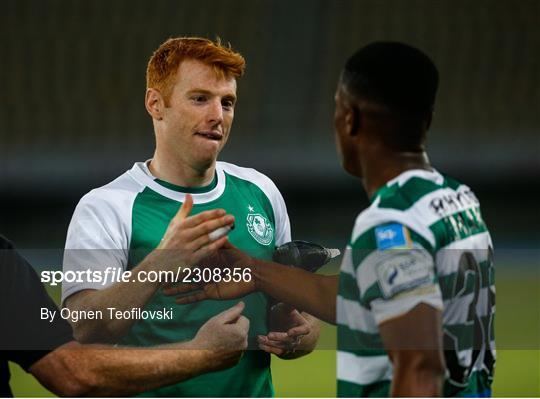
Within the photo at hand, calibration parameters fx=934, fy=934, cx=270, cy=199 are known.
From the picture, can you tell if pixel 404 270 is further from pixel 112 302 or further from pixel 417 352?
pixel 112 302

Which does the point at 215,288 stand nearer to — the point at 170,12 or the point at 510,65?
the point at 170,12

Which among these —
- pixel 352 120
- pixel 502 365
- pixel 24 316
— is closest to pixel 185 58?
pixel 24 316

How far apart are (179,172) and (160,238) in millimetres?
315

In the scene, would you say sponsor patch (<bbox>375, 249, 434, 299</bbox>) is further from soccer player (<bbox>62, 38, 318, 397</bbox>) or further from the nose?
the nose

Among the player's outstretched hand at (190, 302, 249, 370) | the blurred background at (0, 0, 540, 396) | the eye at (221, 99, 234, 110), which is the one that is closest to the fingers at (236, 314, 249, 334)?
the player's outstretched hand at (190, 302, 249, 370)

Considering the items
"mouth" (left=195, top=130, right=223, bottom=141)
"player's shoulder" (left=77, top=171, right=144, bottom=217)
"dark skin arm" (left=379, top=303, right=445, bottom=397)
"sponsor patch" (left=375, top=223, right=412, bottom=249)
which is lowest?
"dark skin arm" (left=379, top=303, right=445, bottom=397)

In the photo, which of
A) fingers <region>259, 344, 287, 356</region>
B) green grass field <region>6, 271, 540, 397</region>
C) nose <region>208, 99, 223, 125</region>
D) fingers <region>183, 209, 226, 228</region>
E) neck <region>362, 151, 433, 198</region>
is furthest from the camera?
green grass field <region>6, 271, 540, 397</region>

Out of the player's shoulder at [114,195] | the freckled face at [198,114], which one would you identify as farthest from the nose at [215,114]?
the player's shoulder at [114,195]

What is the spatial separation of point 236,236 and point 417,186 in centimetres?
128

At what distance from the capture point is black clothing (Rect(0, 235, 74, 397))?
9.82 ft

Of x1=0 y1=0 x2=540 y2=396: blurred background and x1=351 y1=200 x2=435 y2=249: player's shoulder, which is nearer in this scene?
x1=351 y1=200 x2=435 y2=249: player's shoulder

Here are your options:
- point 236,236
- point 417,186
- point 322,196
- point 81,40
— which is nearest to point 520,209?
point 322,196

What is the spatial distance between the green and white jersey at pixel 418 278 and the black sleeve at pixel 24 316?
102 cm

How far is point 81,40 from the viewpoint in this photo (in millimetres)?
15555
